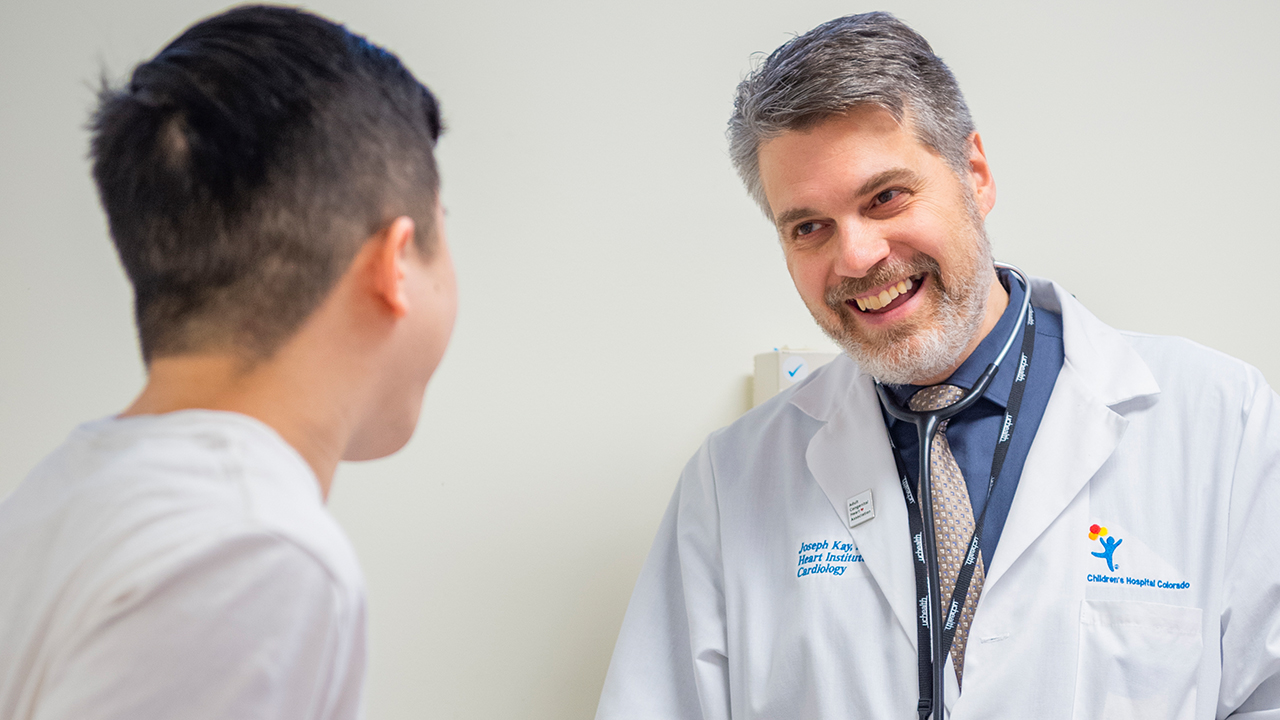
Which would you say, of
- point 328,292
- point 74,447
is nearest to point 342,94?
point 328,292

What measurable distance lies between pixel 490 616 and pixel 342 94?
1.20 meters

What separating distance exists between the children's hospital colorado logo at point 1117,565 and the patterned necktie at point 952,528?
0.50ft

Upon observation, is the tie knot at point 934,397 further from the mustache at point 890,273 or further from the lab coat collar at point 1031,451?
the mustache at point 890,273

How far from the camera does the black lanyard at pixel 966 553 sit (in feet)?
3.59

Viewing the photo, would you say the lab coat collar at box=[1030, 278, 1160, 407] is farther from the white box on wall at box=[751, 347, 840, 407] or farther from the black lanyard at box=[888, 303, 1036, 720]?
the white box on wall at box=[751, 347, 840, 407]

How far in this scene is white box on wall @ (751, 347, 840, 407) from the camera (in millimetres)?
1682

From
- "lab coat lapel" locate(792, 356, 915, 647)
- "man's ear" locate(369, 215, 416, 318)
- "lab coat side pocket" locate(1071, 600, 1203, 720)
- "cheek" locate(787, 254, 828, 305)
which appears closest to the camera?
"man's ear" locate(369, 215, 416, 318)

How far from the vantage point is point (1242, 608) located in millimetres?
1090

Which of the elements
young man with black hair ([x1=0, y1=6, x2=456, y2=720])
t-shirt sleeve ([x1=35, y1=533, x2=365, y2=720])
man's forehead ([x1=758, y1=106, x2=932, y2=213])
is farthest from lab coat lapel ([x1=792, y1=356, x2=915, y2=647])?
t-shirt sleeve ([x1=35, y1=533, x2=365, y2=720])

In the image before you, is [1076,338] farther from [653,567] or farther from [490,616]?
[490,616]

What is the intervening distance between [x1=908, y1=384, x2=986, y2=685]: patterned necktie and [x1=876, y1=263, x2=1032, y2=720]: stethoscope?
1cm

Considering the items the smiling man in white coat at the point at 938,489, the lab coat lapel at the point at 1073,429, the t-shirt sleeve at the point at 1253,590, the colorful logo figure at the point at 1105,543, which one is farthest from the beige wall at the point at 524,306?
the t-shirt sleeve at the point at 1253,590

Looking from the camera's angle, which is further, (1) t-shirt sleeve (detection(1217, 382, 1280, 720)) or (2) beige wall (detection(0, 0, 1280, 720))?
(2) beige wall (detection(0, 0, 1280, 720))

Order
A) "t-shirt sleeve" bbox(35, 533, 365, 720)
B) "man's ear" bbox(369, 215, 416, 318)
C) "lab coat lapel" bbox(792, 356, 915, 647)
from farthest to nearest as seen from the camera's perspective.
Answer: "lab coat lapel" bbox(792, 356, 915, 647) < "man's ear" bbox(369, 215, 416, 318) < "t-shirt sleeve" bbox(35, 533, 365, 720)
